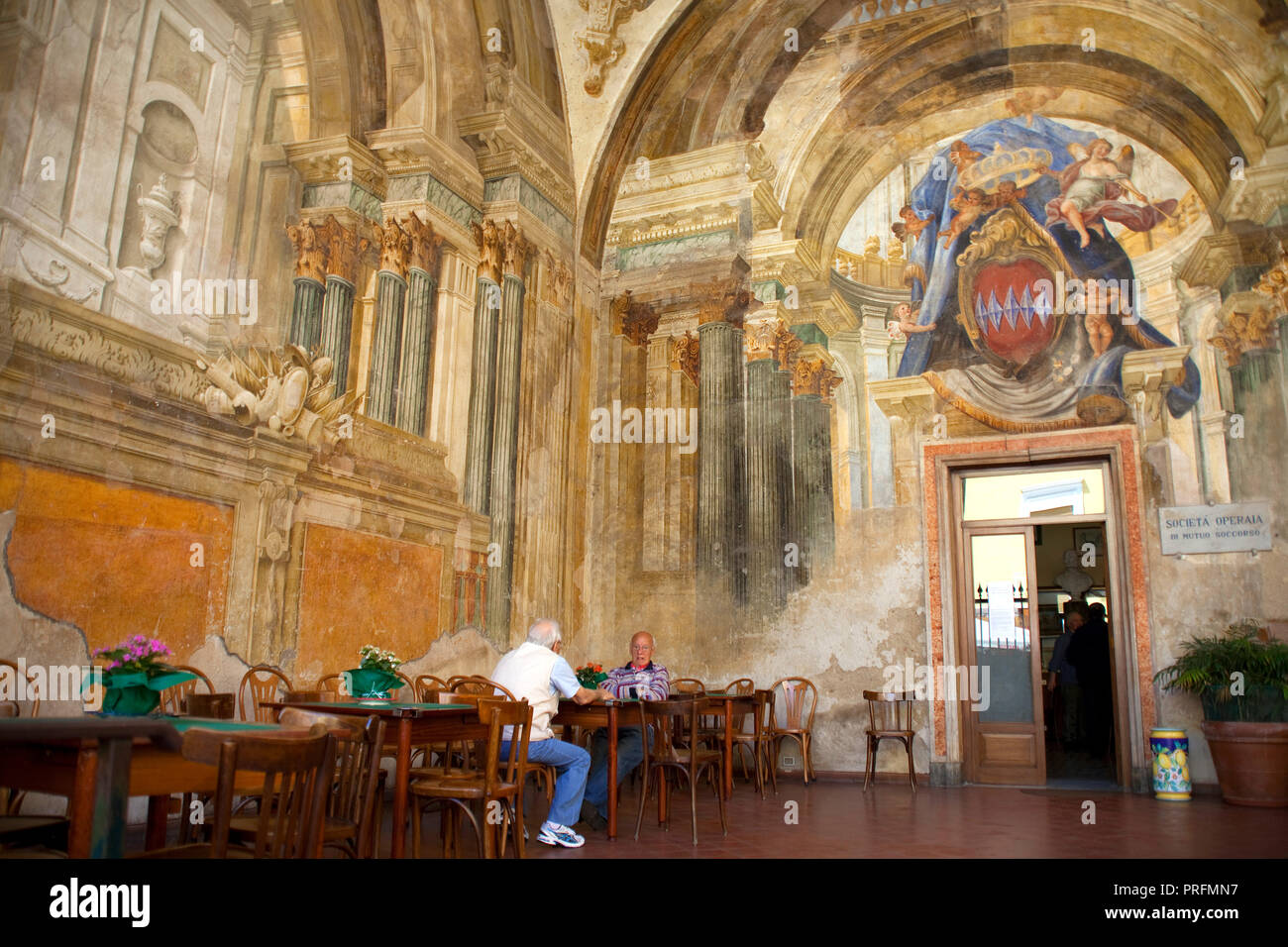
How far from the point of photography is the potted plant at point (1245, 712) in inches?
280

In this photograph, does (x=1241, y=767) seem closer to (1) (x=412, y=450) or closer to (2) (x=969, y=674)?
(2) (x=969, y=674)

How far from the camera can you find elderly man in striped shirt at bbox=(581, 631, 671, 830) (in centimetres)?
608

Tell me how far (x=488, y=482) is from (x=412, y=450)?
44.1 inches

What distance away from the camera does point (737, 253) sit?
Answer: 10.0 metres

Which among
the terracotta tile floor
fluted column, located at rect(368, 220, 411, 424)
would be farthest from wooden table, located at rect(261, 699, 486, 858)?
fluted column, located at rect(368, 220, 411, 424)

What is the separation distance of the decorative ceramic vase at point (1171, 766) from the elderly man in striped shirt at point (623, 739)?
4.05 meters

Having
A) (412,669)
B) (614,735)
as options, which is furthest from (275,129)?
(614,735)

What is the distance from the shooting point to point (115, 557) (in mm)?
4926

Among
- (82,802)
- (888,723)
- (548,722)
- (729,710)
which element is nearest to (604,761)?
(729,710)

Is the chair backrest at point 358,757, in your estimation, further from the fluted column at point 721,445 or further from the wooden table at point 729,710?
the fluted column at point 721,445

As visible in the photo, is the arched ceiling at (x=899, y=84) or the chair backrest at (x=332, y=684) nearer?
the chair backrest at (x=332, y=684)

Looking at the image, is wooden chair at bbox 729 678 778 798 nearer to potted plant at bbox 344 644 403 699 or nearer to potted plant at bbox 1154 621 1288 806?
potted plant at bbox 1154 621 1288 806

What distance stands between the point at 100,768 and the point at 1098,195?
9.45 meters

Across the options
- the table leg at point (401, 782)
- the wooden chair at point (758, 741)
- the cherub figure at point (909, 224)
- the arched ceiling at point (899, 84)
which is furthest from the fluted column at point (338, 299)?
the cherub figure at point (909, 224)
